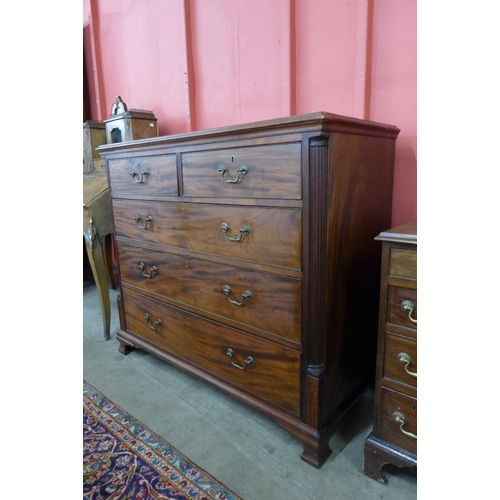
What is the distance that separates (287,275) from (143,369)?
3.74 ft

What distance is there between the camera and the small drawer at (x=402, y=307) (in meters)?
1.01

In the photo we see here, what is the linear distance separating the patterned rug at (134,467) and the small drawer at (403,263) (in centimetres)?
86

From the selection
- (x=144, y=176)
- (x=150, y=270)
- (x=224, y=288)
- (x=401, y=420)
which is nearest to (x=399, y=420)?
(x=401, y=420)

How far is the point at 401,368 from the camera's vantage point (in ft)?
3.52

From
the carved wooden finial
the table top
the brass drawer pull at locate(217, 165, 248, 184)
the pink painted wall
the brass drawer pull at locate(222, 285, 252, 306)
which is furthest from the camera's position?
the carved wooden finial

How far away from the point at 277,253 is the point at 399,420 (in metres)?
0.63

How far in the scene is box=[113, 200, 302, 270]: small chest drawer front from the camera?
1.16 metres

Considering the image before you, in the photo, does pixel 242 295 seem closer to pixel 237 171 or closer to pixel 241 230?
pixel 241 230

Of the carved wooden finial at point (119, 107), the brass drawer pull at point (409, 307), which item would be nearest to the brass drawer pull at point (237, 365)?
the brass drawer pull at point (409, 307)

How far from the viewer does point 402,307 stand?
1.03m

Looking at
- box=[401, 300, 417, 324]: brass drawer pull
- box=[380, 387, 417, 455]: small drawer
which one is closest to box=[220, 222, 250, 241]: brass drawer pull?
box=[401, 300, 417, 324]: brass drawer pull

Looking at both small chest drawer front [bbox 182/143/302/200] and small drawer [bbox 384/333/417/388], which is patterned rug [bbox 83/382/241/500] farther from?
small chest drawer front [bbox 182/143/302/200]
